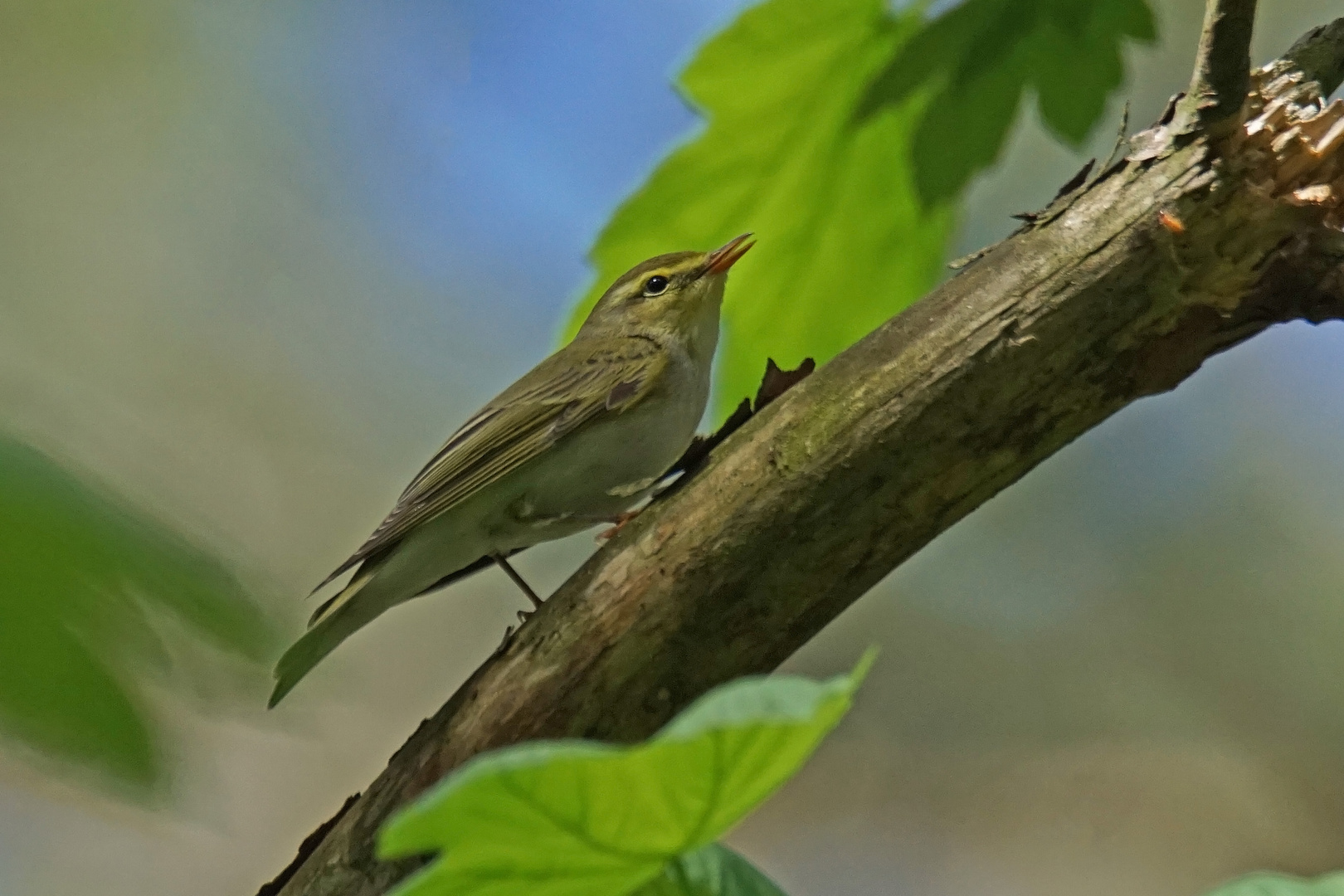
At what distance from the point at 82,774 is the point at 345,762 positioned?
3.91 meters

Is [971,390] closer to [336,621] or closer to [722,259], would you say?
[722,259]

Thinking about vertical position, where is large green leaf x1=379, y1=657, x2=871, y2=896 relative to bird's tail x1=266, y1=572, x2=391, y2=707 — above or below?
above

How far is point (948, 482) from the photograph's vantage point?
1.37m

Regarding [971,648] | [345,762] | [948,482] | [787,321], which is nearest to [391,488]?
[345,762]

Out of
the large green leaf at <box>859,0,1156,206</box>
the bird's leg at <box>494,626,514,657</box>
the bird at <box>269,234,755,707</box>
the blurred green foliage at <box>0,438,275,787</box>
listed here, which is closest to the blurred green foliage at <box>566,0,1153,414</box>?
the large green leaf at <box>859,0,1156,206</box>

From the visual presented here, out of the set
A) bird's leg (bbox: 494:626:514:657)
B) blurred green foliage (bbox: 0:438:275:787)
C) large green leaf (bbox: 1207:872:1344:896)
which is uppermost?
blurred green foliage (bbox: 0:438:275:787)

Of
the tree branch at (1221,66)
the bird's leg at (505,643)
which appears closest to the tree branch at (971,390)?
the tree branch at (1221,66)

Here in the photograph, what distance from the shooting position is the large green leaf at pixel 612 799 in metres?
0.46

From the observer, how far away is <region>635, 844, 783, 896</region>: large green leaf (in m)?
0.66

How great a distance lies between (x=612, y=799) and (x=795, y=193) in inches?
42.1

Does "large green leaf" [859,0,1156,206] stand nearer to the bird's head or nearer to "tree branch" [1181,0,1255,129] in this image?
"tree branch" [1181,0,1255,129]

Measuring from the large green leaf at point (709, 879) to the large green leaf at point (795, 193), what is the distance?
0.93 m

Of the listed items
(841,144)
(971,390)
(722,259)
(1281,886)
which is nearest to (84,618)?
(1281,886)

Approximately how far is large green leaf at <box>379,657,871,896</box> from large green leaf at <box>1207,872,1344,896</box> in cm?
25
